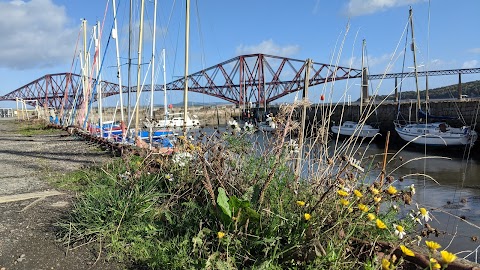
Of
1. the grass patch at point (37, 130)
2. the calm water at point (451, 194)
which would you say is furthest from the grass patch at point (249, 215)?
the grass patch at point (37, 130)

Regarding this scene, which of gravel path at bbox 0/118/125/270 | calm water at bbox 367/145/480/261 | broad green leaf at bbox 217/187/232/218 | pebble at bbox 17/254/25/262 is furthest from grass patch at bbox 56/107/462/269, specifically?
calm water at bbox 367/145/480/261

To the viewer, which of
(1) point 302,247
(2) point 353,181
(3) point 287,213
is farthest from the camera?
(2) point 353,181

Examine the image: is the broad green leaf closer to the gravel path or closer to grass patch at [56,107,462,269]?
grass patch at [56,107,462,269]

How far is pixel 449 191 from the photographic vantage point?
12102mm

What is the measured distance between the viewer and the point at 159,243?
292 cm

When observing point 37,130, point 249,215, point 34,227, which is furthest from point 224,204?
point 37,130

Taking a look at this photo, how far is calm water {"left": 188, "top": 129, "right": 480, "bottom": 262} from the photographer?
5906 millimetres

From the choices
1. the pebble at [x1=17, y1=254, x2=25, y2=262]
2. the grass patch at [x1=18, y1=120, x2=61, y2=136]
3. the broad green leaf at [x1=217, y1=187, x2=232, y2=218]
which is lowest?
the pebble at [x1=17, y1=254, x2=25, y2=262]

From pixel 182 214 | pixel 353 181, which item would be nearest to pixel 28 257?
pixel 182 214

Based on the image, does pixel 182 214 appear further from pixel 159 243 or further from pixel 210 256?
pixel 210 256

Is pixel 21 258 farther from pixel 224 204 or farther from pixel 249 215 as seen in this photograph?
pixel 249 215

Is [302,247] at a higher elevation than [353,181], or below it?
below

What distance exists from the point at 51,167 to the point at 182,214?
4.22m

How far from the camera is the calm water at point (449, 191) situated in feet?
19.4
